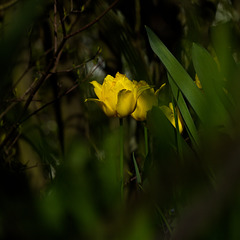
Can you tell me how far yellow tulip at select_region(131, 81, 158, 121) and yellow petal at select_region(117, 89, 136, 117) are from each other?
21mm

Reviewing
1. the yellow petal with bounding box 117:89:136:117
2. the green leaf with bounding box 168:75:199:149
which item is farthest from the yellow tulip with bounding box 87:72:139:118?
the green leaf with bounding box 168:75:199:149

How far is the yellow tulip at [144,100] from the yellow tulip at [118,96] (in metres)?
0.02

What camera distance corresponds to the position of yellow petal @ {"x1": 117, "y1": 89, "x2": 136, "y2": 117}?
2.59 ft

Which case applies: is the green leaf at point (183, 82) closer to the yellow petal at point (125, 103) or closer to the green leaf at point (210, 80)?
the green leaf at point (210, 80)

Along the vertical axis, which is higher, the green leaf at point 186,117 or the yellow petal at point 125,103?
the yellow petal at point 125,103

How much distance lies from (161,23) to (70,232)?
1604mm

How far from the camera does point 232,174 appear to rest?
15cm

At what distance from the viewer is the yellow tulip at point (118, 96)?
79 cm

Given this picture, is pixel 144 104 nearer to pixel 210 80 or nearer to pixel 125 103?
pixel 125 103

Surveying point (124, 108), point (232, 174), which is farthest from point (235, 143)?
point (124, 108)

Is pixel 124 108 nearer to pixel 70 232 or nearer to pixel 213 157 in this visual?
pixel 70 232

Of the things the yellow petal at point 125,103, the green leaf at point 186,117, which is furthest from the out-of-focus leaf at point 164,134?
the yellow petal at point 125,103

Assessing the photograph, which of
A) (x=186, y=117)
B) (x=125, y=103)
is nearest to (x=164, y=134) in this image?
(x=186, y=117)

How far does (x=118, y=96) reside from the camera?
80 cm
